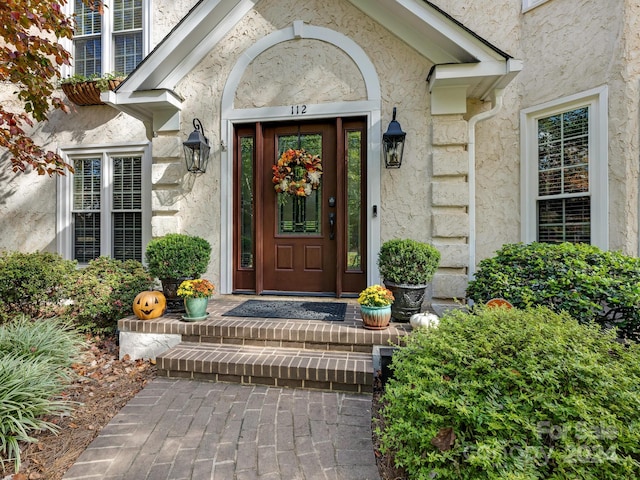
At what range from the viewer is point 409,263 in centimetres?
360

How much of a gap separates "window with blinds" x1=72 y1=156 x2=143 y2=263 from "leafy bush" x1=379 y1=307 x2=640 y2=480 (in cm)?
604

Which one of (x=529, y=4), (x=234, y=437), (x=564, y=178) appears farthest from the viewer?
(x=529, y=4)

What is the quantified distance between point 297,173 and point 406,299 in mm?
2373

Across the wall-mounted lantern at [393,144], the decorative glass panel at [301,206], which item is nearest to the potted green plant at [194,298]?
the decorative glass panel at [301,206]

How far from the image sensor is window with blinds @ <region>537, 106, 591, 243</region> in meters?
4.32

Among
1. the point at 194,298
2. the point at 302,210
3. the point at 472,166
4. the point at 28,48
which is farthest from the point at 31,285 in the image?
the point at 472,166

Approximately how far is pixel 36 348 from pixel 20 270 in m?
1.69

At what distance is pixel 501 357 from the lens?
187cm

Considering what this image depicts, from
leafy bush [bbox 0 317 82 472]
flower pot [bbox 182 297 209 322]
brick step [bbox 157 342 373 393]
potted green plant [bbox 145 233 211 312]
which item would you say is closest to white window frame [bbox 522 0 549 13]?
brick step [bbox 157 342 373 393]

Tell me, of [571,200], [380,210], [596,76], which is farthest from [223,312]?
[596,76]

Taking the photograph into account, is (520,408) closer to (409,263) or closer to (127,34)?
(409,263)

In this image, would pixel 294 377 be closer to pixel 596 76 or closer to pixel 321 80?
pixel 321 80

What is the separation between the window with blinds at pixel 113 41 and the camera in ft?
20.1

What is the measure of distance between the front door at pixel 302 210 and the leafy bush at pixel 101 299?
4.77ft
